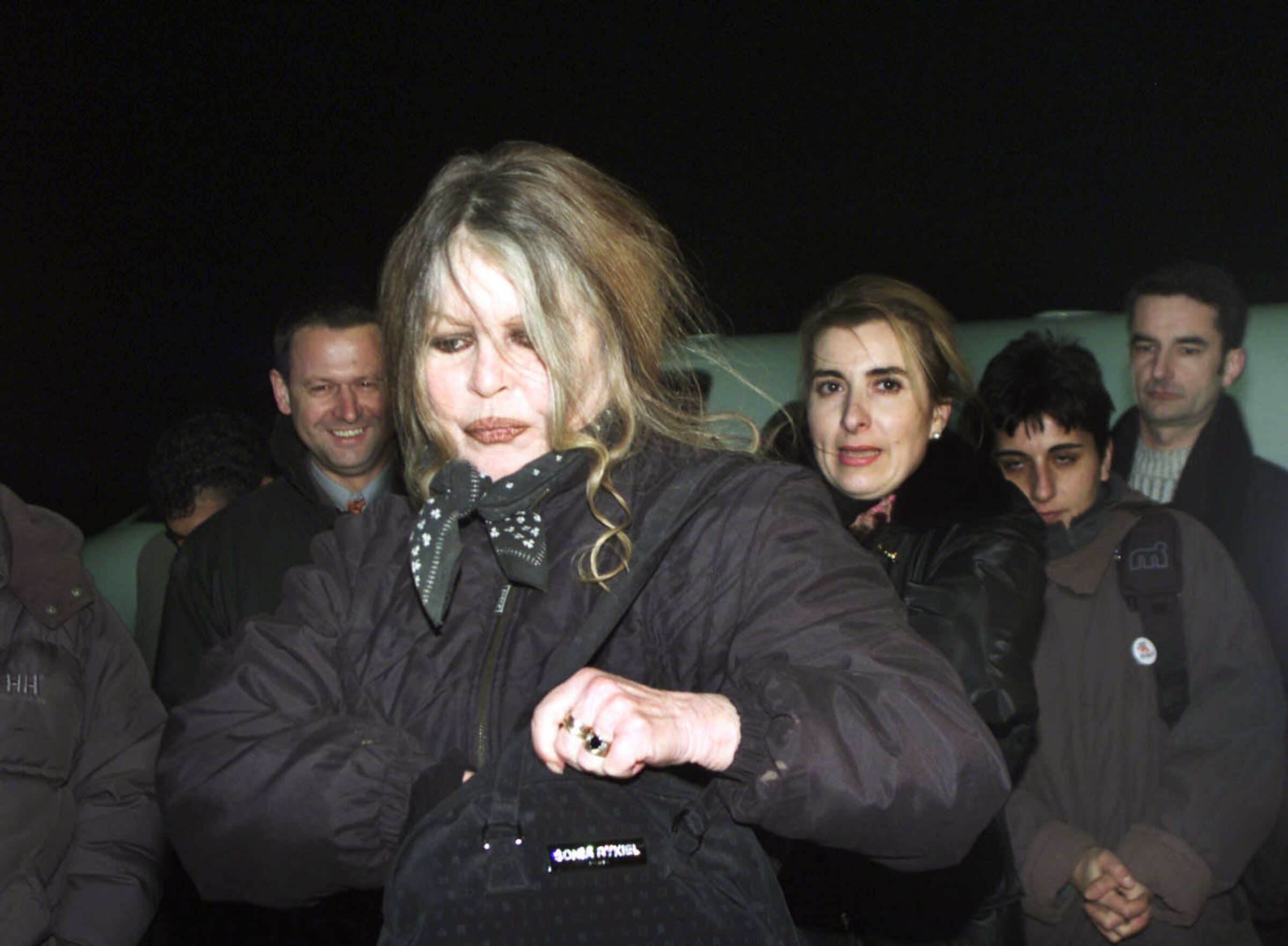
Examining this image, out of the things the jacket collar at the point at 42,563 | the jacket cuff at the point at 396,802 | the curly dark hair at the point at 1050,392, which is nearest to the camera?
the jacket cuff at the point at 396,802

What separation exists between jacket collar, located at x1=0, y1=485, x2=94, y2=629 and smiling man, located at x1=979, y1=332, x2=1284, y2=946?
1.90 metres

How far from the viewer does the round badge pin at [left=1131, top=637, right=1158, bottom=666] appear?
A: 247 cm

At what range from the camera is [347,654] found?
1437 mm

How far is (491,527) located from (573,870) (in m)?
0.44

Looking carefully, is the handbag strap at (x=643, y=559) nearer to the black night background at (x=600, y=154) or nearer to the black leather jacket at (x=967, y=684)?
the black leather jacket at (x=967, y=684)

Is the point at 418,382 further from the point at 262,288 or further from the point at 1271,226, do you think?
the point at 262,288

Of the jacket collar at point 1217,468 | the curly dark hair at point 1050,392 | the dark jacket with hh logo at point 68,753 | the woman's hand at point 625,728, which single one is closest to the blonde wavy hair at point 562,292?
the woman's hand at point 625,728

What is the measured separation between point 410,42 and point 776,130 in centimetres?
136

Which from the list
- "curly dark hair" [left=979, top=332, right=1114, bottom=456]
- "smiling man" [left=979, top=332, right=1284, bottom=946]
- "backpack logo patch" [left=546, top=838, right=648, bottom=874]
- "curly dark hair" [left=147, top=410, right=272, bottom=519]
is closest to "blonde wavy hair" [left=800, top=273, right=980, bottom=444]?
"curly dark hair" [left=979, top=332, right=1114, bottom=456]

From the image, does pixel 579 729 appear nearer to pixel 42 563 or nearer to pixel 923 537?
pixel 923 537

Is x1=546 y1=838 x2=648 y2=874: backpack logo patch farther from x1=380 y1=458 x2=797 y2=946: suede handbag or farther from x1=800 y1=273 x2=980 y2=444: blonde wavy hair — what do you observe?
x1=800 y1=273 x2=980 y2=444: blonde wavy hair

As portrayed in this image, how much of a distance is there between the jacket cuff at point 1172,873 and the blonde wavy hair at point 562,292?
146 cm

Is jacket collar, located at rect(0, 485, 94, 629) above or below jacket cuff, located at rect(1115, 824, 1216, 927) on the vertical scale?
above

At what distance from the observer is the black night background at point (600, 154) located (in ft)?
12.3
